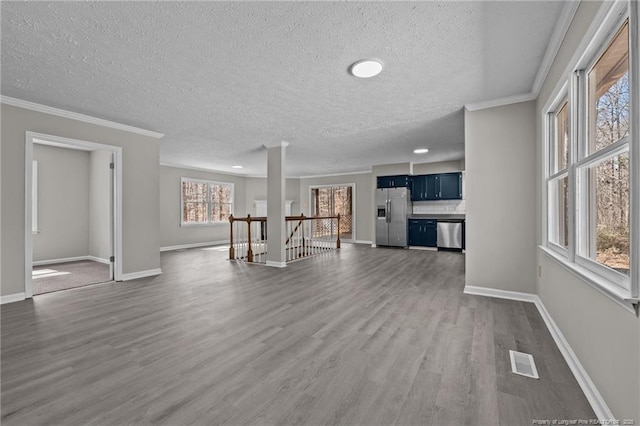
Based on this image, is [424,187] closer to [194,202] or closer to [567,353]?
[567,353]

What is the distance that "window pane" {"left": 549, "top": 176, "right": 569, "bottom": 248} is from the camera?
244 centimetres

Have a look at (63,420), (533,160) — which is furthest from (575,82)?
(63,420)

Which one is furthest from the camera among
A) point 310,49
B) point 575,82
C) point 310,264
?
point 310,264

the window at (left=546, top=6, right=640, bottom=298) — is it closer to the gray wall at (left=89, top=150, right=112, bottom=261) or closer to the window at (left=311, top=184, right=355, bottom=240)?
the gray wall at (left=89, top=150, right=112, bottom=261)

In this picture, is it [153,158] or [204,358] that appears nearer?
[204,358]

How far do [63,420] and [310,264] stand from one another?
172 inches

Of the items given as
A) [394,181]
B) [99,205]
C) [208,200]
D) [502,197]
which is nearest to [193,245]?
[208,200]

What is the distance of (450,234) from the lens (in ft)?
23.5

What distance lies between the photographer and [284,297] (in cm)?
347

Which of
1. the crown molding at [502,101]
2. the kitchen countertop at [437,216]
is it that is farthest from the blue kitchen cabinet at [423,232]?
the crown molding at [502,101]

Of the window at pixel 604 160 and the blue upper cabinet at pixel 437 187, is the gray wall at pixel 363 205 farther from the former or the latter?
the window at pixel 604 160

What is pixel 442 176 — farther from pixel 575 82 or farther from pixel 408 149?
pixel 575 82

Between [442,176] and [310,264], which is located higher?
[442,176]

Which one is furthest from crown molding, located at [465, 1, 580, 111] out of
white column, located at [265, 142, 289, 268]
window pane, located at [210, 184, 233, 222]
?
window pane, located at [210, 184, 233, 222]
